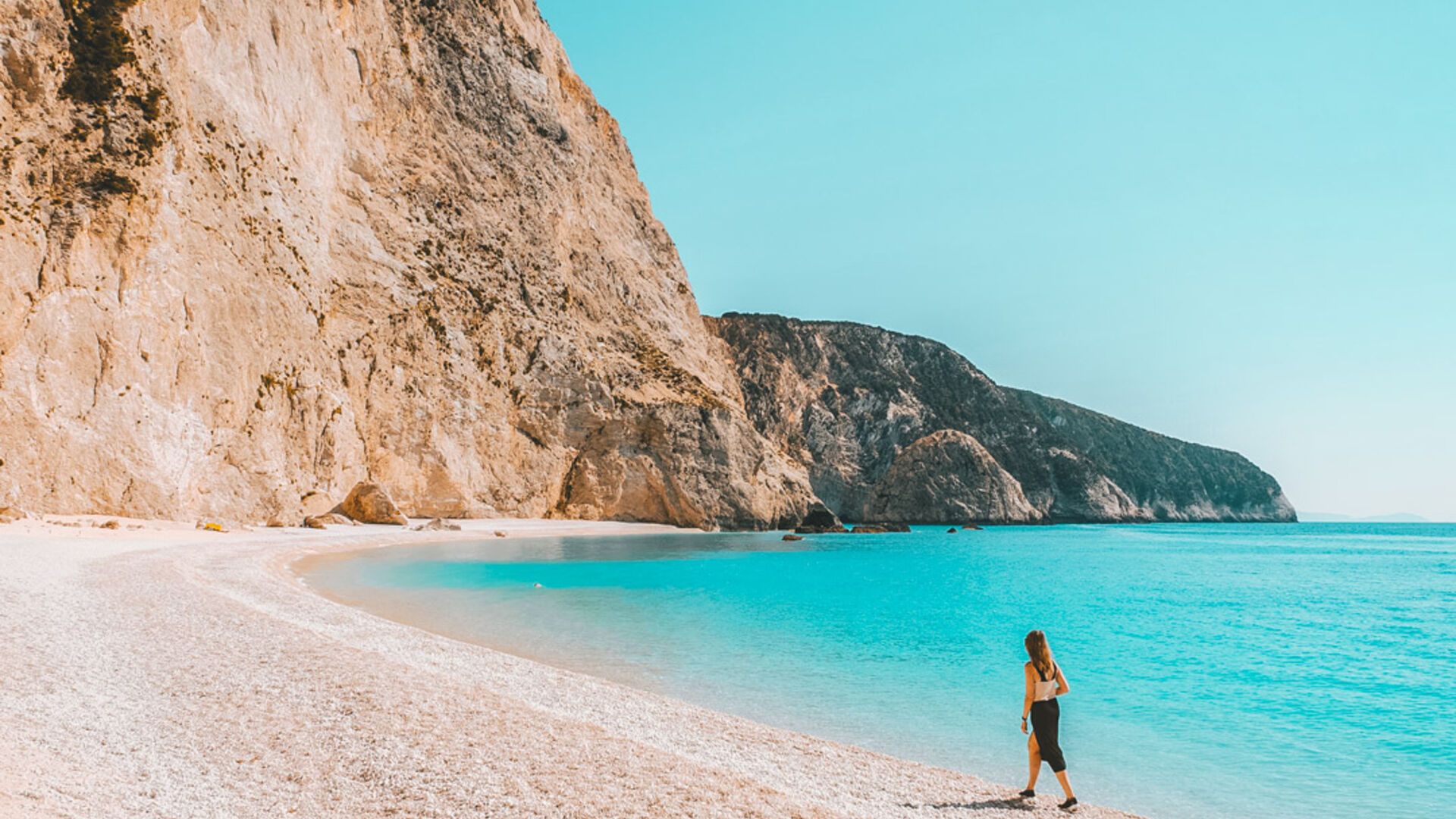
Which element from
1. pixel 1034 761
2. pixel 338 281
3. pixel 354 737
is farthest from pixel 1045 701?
pixel 338 281

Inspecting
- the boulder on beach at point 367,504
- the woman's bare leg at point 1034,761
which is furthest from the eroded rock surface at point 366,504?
the woman's bare leg at point 1034,761

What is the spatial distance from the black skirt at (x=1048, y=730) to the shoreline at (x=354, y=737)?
0.44 metres

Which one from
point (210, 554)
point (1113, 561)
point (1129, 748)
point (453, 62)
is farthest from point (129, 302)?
point (1113, 561)

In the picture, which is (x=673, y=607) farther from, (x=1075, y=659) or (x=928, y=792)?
(x=928, y=792)

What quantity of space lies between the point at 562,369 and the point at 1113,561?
34.3 m

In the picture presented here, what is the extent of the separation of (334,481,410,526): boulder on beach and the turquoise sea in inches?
278

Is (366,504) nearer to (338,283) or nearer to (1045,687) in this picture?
(338,283)

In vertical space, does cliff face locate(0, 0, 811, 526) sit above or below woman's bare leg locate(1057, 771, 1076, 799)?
above

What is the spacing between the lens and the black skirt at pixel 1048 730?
22.8ft

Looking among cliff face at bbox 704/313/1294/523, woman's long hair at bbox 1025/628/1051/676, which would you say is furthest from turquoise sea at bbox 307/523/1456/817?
cliff face at bbox 704/313/1294/523

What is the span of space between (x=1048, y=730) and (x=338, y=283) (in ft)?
140

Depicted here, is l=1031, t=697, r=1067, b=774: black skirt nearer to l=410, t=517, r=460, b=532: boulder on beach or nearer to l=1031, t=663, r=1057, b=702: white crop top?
l=1031, t=663, r=1057, b=702: white crop top

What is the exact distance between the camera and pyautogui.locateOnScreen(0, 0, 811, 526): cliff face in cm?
2684

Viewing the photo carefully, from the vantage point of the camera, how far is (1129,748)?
977cm
